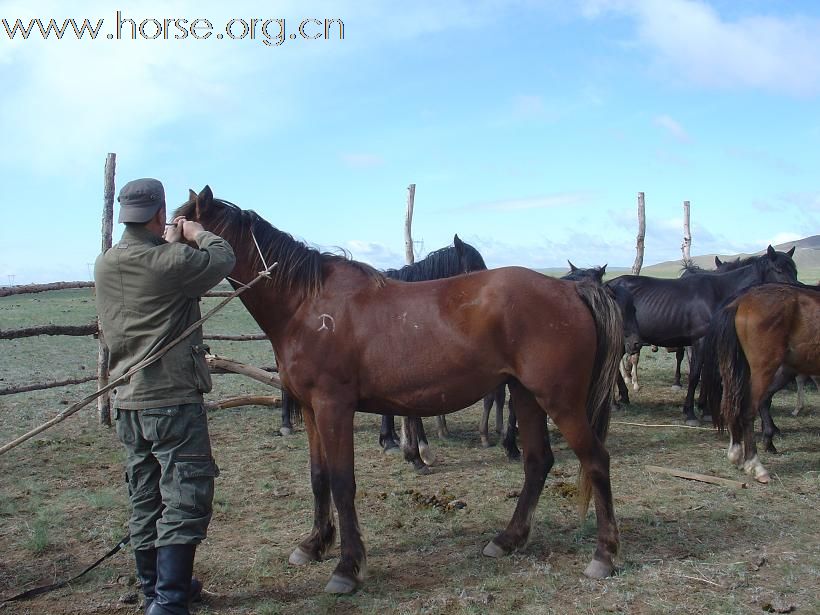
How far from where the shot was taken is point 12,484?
19.6 ft

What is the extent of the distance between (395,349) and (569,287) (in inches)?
47.3

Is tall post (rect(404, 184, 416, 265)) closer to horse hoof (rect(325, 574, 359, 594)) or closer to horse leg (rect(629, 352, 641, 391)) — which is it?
horse leg (rect(629, 352, 641, 391))

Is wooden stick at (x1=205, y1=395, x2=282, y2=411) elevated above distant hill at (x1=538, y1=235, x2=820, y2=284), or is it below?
below

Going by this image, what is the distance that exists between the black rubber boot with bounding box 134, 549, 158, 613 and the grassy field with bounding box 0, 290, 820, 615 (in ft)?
0.92

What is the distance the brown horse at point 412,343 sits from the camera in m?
4.03

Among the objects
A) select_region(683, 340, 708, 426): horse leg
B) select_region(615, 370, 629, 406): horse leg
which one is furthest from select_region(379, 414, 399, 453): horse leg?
select_region(615, 370, 629, 406): horse leg

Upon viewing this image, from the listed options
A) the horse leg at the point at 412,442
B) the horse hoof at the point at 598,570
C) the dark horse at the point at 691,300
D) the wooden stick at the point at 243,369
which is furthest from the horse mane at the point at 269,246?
the dark horse at the point at 691,300

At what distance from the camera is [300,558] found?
430 cm

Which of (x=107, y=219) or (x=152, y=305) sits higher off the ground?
(x=107, y=219)

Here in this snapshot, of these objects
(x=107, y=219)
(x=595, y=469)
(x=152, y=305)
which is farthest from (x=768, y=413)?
(x=107, y=219)

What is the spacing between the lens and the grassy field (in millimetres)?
3766

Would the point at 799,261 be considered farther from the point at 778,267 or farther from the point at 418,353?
the point at 418,353

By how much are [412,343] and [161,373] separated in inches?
57.7

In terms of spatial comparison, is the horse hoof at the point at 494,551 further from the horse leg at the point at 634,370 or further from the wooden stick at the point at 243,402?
the horse leg at the point at 634,370
